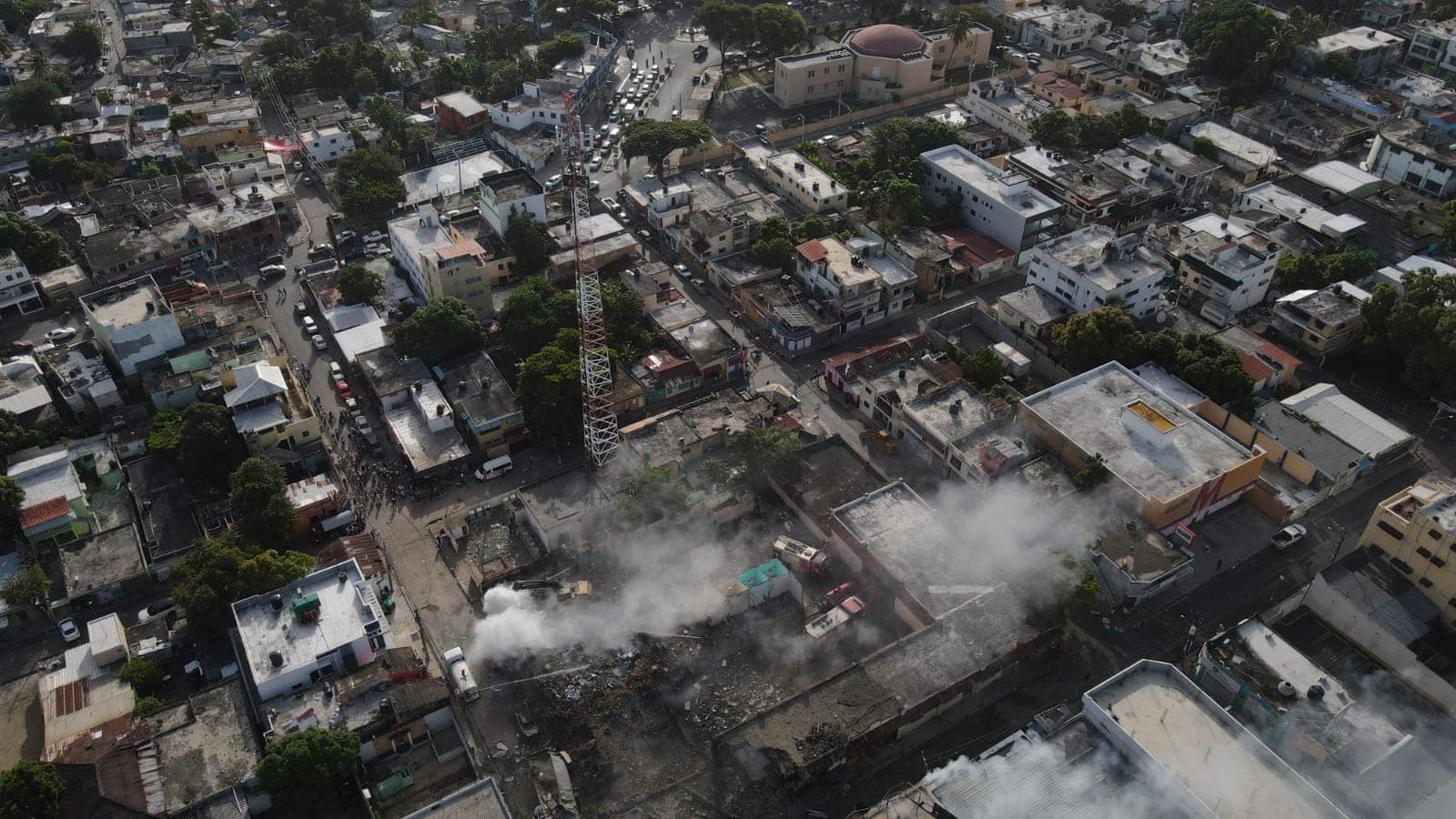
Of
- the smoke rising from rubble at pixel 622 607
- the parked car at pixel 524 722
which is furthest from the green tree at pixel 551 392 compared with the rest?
the parked car at pixel 524 722

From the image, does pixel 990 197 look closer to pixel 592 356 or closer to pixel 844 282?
pixel 844 282

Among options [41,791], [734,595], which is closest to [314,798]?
[41,791]

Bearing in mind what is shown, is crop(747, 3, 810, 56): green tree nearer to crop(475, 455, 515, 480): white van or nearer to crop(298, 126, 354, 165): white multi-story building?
crop(298, 126, 354, 165): white multi-story building

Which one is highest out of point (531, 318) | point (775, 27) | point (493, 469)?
point (775, 27)

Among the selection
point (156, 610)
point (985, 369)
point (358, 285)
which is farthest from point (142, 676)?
point (985, 369)

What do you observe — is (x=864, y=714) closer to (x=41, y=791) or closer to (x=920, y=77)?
(x=41, y=791)

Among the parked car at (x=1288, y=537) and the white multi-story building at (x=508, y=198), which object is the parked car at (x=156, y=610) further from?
the parked car at (x=1288, y=537)
